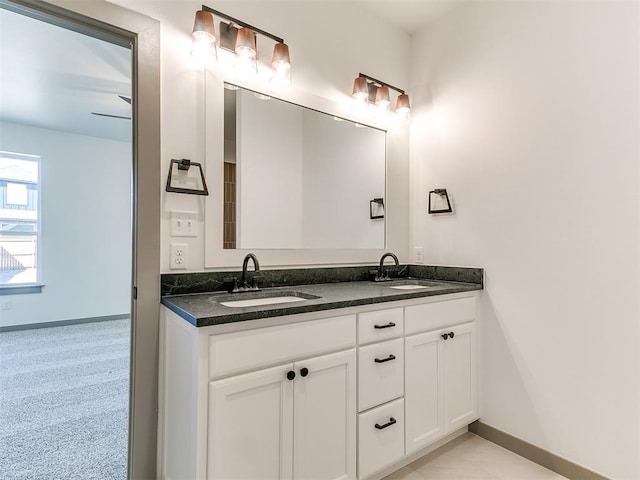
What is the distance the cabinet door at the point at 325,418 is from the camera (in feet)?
4.31

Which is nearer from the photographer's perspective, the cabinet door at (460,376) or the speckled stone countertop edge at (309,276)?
the speckled stone countertop edge at (309,276)

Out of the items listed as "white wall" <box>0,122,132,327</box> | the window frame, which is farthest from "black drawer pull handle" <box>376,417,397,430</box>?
the window frame

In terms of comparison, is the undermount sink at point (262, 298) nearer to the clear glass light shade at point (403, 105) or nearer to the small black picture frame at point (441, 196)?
the small black picture frame at point (441, 196)

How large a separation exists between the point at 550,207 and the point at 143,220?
6.47 ft

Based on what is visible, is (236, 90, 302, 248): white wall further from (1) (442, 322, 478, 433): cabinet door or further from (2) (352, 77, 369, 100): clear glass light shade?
(1) (442, 322, 478, 433): cabinet door

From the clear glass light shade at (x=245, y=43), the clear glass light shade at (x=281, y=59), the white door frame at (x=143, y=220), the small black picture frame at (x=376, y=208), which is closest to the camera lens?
the white door frame at (x=143, y=220)

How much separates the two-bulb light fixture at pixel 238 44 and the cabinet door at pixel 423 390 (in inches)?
60.8

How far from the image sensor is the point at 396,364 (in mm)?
1633

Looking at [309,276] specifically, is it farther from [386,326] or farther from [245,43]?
[245,43]

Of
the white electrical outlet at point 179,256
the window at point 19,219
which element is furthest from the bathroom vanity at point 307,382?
the window at point 19,219

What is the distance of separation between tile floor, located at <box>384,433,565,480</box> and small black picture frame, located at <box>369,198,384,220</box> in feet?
4.72

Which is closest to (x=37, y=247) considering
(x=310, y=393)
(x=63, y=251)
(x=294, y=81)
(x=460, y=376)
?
(x=63, y=251)

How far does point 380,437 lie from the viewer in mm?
1557

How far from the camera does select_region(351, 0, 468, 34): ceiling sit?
2.21m
